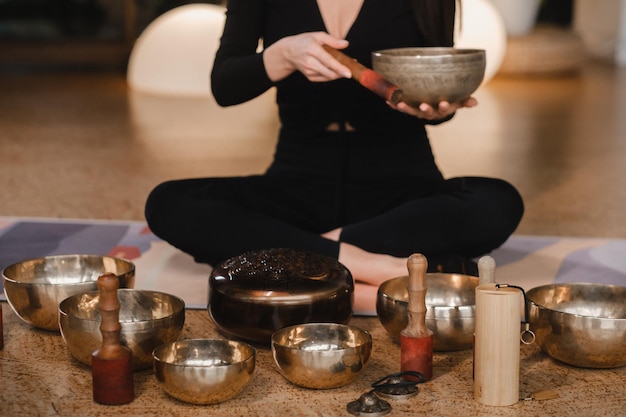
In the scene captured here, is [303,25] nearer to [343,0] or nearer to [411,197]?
[343,0]

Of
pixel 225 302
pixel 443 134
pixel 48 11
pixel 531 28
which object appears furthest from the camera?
pixel 48 11

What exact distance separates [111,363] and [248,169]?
1980 mm

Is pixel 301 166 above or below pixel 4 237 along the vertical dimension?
above

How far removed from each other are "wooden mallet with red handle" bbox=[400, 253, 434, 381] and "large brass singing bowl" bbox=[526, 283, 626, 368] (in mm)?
191

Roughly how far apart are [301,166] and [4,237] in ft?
2.38

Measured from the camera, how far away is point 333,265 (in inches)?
67.7

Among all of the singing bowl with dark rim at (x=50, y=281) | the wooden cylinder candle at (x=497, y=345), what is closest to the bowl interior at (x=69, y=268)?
the singing bowl with dark rim at (x=50, y=281)

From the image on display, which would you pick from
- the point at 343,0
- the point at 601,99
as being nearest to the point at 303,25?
the point at 343,0

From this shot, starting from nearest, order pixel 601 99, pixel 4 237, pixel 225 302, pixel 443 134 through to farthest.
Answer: pixel 225 302 → pixel 4 237 → pixel 443 134 → pixel 601 99

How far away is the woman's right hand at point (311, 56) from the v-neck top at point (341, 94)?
6.7 inches

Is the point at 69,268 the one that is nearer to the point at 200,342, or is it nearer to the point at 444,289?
the point at 200,342

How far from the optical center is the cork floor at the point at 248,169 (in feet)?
4.76

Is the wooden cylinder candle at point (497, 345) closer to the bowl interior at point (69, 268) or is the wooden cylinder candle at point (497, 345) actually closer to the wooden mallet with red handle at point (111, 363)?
the wooden mallet with red handle at point (111, 363)

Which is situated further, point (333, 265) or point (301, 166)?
point (301, 166)
